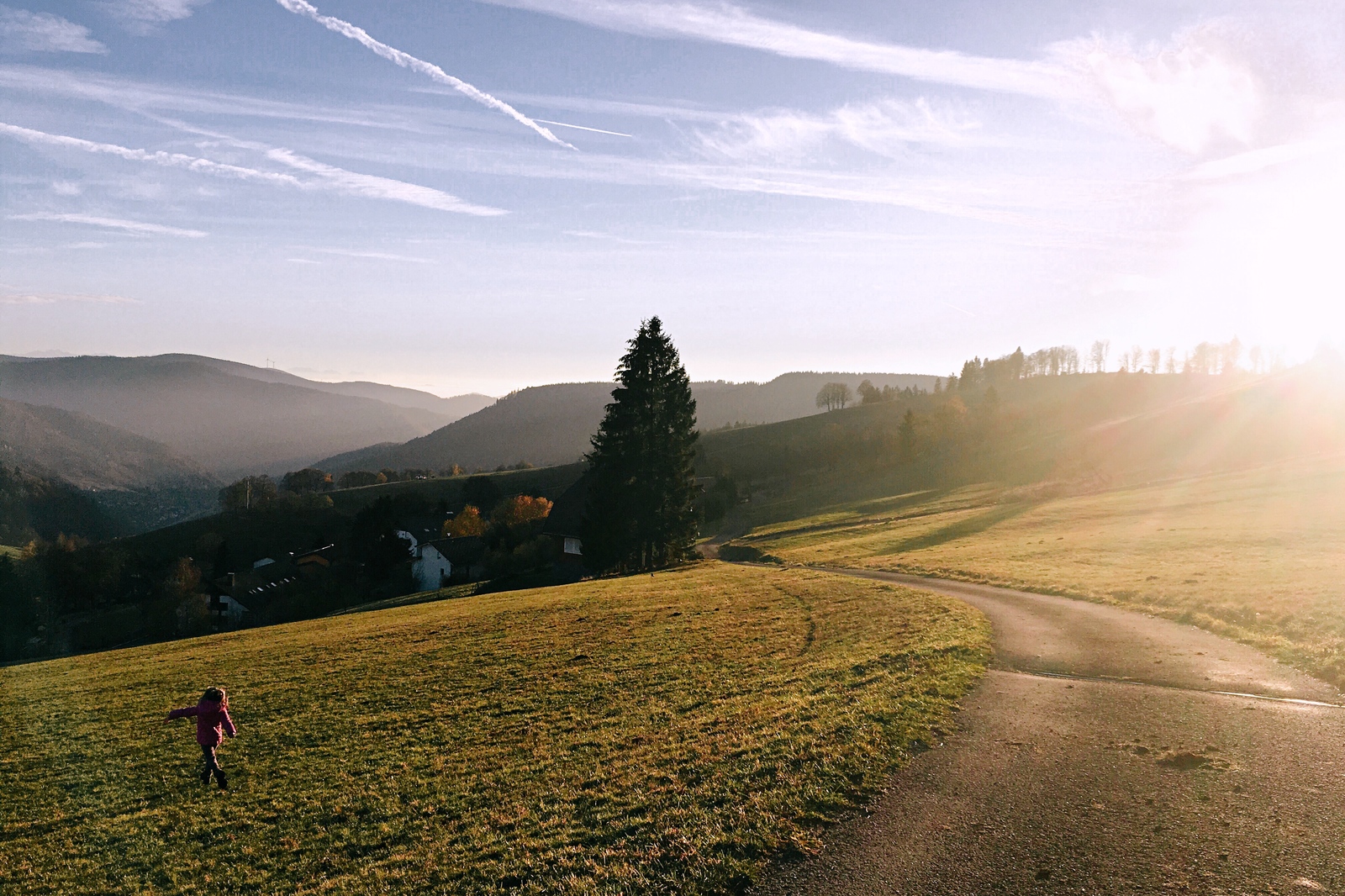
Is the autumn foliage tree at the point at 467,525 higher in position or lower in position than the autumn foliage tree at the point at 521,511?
lower

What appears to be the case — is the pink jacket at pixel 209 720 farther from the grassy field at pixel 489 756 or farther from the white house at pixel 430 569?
the white house at pixel 430 569

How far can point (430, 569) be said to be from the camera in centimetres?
8500

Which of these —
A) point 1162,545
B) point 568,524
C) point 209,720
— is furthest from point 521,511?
point 209,720

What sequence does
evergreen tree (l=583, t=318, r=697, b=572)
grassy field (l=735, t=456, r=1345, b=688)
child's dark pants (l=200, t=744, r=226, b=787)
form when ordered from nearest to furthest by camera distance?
child's dark pants (l=200, t=744, r=226, b=787) < grassy field (l=735, t=456, r=1345, b=688) < evergreen tree (l=583, t=318, r=697, b=572)

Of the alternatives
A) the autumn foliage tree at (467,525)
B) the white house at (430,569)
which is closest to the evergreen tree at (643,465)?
the white house at (430,569)

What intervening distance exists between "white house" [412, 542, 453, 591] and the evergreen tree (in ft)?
116

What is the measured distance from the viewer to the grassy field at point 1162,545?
936 inches

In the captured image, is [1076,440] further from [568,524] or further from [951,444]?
[568,524]

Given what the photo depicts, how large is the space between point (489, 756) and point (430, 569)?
76666 millimetres

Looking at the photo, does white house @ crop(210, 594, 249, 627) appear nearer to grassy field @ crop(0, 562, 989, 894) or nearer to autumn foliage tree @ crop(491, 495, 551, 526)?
autumn foliage tree @ crop(491, 495, 551, 526)

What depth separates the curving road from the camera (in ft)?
27.3

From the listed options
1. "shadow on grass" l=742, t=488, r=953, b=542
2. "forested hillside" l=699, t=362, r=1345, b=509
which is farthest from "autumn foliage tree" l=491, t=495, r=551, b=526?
"forested hillside" l=699, t=362, r=1345, b=509

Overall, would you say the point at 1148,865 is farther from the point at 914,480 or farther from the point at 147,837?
the point at 914,480

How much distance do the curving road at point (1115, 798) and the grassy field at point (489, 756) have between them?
33.3 inches
